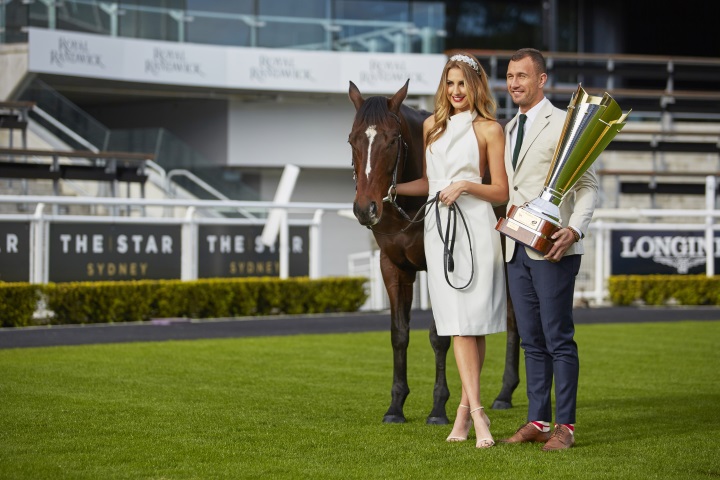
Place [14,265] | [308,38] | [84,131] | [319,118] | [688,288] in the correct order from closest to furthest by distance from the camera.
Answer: [14,265] → [688,288] → [84,131] → [308,38] → [319,118]

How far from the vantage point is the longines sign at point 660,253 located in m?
16.8

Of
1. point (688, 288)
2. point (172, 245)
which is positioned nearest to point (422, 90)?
point (688, 288)

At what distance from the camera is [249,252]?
49.7ft

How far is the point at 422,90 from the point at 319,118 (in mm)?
3485

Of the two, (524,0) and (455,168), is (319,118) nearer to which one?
A: (524,0)

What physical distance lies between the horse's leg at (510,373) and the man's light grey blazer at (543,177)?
182 cm

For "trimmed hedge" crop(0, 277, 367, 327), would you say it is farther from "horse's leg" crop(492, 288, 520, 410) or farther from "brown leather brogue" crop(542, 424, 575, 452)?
"brown leather brogue" crop(542, 424, 575, 452)

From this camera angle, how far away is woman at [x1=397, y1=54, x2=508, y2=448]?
17.1ft

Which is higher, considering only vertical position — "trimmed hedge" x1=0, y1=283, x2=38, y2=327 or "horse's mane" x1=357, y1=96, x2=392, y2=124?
"horse's mane" x1=357, y1=96, x2=392, y2=124

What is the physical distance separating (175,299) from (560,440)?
9188 mm

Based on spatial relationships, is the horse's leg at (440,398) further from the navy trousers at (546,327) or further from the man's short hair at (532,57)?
the man's short hair at (532,57)

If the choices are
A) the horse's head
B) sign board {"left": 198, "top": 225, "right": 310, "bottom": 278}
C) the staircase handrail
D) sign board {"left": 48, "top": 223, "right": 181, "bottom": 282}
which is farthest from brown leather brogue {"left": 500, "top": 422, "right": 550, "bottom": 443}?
the staircase handrail

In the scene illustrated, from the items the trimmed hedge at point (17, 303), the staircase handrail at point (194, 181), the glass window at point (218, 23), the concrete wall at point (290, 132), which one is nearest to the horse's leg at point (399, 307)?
the trimmed hedge at point (17, 303)

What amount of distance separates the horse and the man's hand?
79 cm
